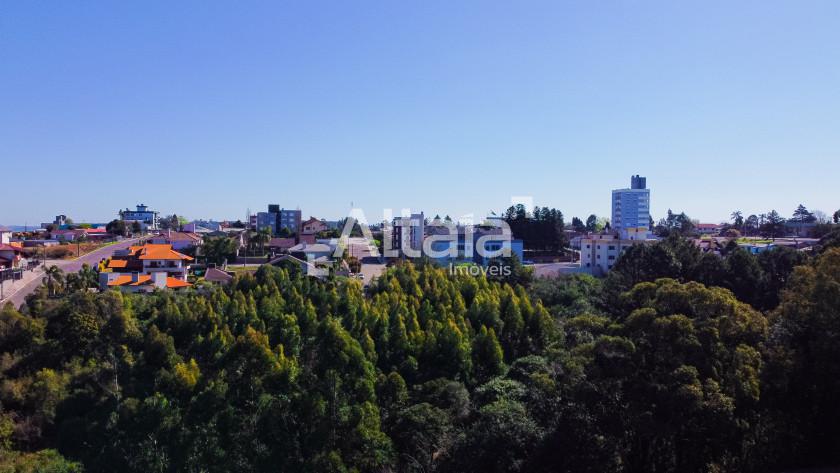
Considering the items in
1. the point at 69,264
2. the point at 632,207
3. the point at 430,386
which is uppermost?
the point at 632,207

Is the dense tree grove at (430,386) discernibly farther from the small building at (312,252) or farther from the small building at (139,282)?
the small building at (312,252)

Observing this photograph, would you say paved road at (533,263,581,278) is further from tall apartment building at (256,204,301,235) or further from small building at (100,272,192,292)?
tall apartment building at (256,204,301,235)

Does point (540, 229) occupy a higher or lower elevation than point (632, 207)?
lower

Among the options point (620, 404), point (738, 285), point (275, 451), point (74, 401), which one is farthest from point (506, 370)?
point (738, 285)

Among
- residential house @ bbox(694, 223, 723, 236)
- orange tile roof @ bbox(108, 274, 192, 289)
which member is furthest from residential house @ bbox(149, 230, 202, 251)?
residential house @ bbox(694, 223, 723, 236)

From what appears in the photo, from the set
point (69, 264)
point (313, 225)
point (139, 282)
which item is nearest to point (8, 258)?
point (69, 264)

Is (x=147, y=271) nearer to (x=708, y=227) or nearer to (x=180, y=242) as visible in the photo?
(x=180, y=242)

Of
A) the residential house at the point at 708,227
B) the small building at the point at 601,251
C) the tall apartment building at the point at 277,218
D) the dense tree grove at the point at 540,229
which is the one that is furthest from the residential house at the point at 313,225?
the residential house at the point at 708,227

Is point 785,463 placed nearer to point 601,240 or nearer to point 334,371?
point 334,371
